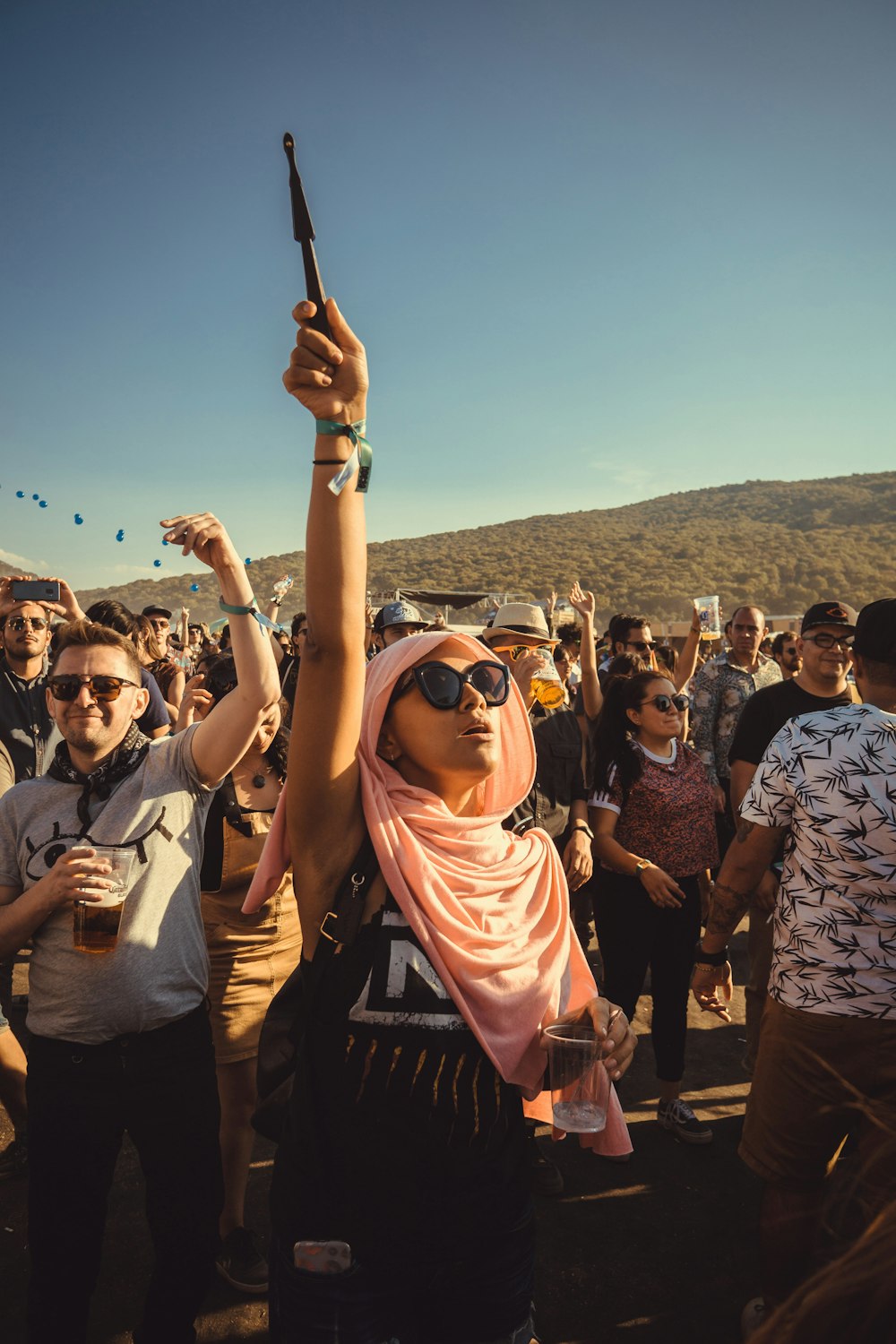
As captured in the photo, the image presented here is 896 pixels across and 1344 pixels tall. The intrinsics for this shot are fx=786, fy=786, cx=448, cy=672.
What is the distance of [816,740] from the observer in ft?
8.31

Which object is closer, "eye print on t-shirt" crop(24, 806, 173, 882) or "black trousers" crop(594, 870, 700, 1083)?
"eye print on t-shirt" crop(24, 806, 173, 882)

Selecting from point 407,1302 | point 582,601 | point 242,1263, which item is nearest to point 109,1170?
point 242,1263

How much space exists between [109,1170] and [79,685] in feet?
4.61

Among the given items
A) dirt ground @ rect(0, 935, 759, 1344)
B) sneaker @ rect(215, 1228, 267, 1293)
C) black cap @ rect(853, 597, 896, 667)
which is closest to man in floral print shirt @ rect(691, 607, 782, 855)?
dirt ground @ rect(0, 935, 759, 1344)

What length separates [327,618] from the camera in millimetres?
1494

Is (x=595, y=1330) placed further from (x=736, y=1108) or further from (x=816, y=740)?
(x=816, y=740)

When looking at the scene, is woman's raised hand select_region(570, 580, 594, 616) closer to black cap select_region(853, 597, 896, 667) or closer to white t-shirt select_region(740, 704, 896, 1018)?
black cap select_region(853, 597, 896, 667)

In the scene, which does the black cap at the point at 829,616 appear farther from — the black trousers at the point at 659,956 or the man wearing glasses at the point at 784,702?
the black trousers at the point at 659,956

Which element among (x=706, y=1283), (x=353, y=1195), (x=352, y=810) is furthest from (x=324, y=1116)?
(x=706, y=1283)

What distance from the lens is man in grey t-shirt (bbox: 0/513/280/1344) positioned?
7.18 feet

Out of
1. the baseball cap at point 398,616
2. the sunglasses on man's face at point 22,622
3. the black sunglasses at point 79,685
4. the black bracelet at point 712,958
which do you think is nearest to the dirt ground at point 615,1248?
the black bracelet at point 712,958

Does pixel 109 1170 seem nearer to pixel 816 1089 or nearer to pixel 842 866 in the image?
pixel 816 1089

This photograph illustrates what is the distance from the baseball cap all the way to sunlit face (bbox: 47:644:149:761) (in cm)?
456

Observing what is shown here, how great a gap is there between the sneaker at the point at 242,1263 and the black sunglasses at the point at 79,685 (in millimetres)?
2146
